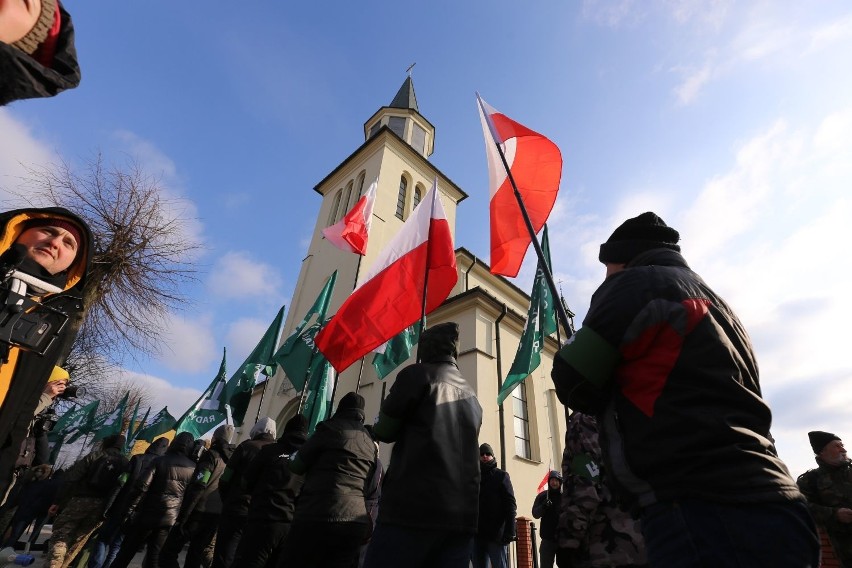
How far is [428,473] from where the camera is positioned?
254cm

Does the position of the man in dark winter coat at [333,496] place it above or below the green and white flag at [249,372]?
below

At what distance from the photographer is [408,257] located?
6.55m

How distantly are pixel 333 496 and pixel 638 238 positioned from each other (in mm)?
2811

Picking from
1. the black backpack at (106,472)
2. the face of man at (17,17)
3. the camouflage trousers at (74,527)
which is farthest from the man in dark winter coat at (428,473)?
→ the camouflage trousers at (74,527)

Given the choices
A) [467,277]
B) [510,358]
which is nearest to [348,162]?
[467,277]

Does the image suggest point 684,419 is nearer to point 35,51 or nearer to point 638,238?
point 638,238

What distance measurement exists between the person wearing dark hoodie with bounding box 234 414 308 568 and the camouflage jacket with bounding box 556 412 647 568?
99.4 inches

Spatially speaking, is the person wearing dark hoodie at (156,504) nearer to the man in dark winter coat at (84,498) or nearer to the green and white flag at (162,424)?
the man in dark winter coat at (84,498)

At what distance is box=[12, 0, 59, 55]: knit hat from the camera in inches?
52.1

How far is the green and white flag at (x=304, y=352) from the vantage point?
361 inches

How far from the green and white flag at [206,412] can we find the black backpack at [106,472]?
17.2 ft

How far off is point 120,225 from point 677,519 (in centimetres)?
823

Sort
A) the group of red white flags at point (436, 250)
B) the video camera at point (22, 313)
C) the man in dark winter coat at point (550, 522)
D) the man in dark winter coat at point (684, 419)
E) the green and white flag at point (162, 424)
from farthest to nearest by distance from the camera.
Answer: the green and white flag at point (162, 424) → the man in dark winter coat at point (550, 522) → the group of red white flags at point (436, 250) → the video camera at point (22, 313) → the man in dark winter coat at point (684, 419)

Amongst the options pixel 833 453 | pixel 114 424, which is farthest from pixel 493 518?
pixel 114 424
